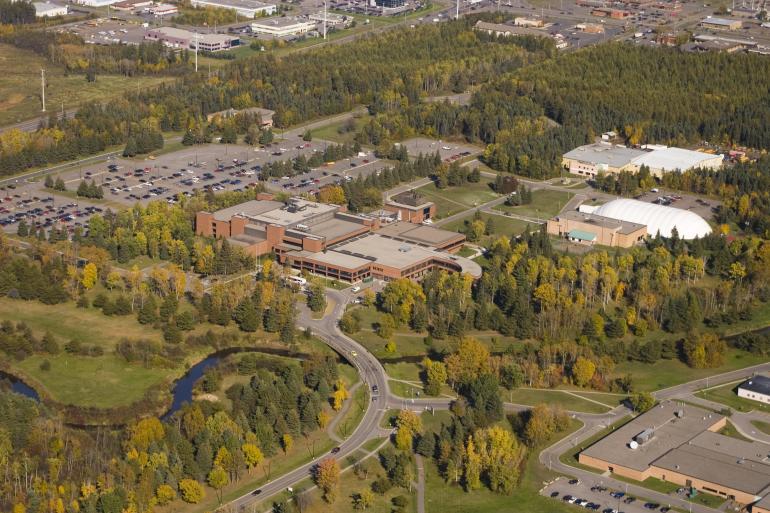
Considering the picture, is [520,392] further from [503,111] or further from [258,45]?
[258,45]

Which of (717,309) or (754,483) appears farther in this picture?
(717,309)

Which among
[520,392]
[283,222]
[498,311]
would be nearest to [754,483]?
[520,392]

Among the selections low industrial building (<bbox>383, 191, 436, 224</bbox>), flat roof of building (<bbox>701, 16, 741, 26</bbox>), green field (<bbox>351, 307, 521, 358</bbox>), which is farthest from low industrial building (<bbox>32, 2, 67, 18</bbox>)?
green field (<bbox>351, 307, 521, 358</bbox>)

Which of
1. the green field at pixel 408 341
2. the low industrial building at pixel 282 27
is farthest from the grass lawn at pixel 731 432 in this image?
the low industrial building at pixel 282 27

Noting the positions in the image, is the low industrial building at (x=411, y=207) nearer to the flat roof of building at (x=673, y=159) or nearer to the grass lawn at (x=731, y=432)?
the flat roof of building at (x=673, y=159)

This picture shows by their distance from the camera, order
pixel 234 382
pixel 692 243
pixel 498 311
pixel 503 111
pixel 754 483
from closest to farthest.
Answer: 1. pixel 754 483
2. pixel 234 382
3. pixel 498 311
4. pixel 692 243
5. pixel 503 111

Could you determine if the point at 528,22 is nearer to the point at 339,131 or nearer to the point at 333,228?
the point at 339,131
